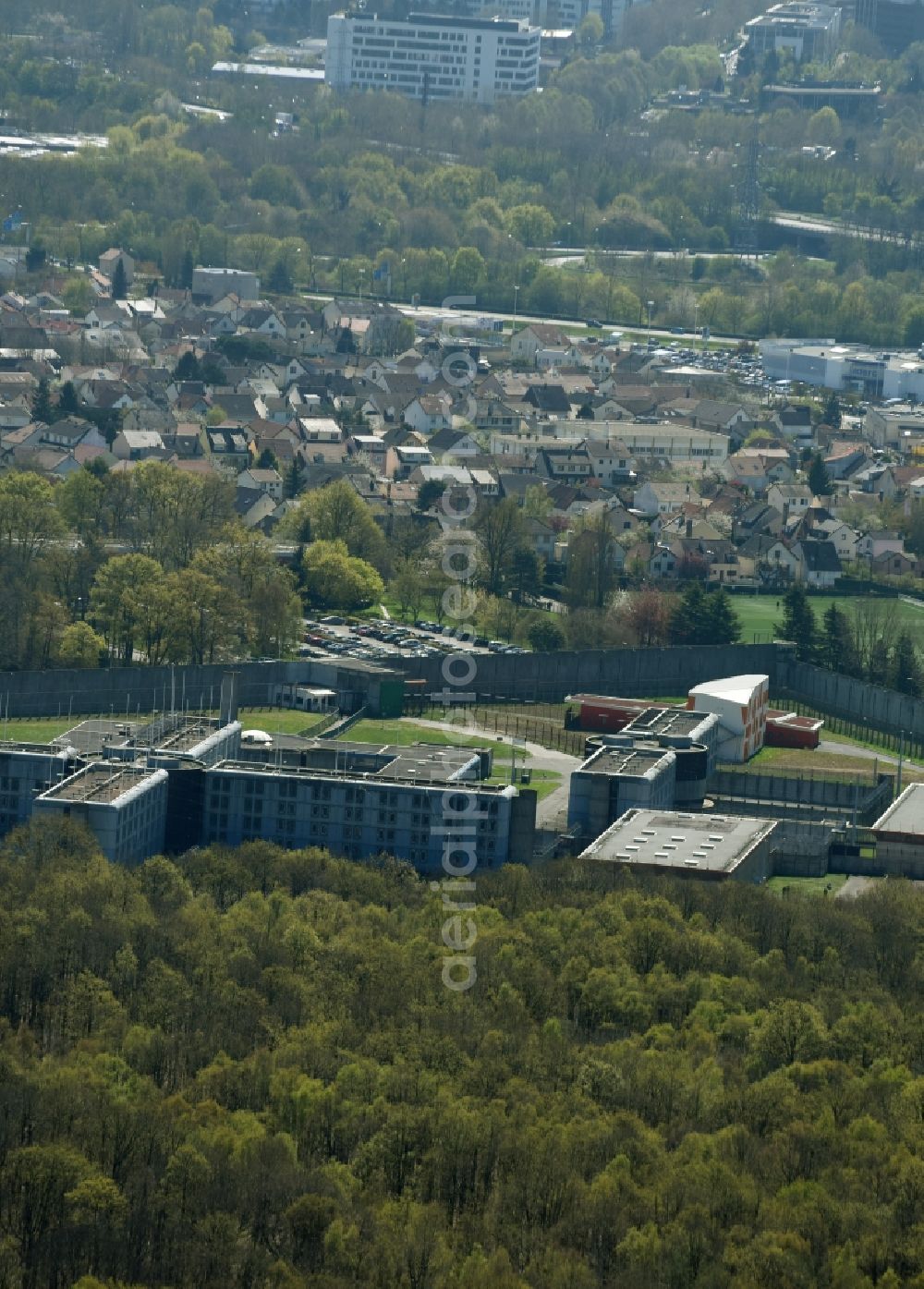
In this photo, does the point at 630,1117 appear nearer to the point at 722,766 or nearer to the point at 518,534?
the point at 722,766

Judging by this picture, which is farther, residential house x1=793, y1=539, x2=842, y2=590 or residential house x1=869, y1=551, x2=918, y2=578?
residential house x1=869, y1=551, x2=918, y2=578

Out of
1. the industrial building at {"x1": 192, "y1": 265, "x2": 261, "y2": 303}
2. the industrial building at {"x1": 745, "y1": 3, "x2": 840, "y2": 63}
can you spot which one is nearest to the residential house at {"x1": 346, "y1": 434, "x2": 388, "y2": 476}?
the industrial building at {"x1": 192, "y1": 265, "x2": 261, "y2": 303}

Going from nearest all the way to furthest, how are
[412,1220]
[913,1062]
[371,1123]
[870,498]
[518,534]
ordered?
[412,1220], [371,1123], [913,1062], [518,534], [870,498]

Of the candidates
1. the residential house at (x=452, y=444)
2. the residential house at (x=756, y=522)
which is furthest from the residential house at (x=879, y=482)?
the residential house at (x=452, y=444)

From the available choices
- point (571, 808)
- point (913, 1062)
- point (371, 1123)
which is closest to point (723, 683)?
point (571, 808)

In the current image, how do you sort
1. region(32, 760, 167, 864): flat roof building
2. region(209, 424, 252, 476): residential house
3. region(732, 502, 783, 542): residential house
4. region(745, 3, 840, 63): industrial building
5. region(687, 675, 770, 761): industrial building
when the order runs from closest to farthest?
region(32, 760, 167, 864): flat roof building < region(687, 675, 770, 761): industrial building < region(732, 502, 783, 542): residential house < region(209, 424, 252, 476): residential house < region(745, 3, 840, 63): industrial building

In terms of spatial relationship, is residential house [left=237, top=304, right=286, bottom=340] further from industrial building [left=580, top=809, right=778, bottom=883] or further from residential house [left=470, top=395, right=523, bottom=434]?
industrial building [left=580, top=809, right=778, bottom=883]
